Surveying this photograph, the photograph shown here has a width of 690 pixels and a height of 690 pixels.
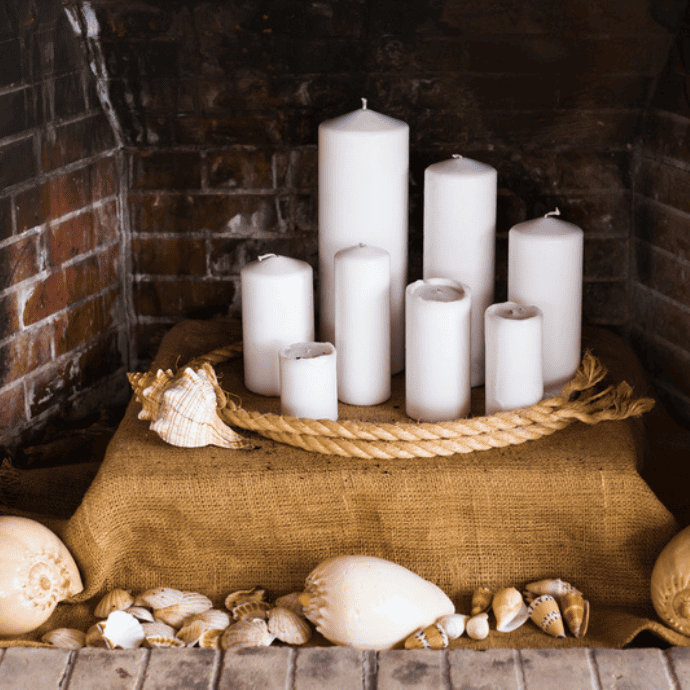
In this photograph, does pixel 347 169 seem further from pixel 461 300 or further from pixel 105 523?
pixel 105 523

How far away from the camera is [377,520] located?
1.54 meters

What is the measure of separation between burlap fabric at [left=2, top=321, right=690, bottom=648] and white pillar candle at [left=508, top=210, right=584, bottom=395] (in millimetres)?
200

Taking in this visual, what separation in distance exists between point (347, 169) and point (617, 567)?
839 mm

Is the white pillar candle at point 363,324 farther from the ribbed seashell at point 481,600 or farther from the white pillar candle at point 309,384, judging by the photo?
the ribbed seashell at point 481,600

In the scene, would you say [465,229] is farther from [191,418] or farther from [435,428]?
[191,418]

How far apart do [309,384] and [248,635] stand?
425 millimetres

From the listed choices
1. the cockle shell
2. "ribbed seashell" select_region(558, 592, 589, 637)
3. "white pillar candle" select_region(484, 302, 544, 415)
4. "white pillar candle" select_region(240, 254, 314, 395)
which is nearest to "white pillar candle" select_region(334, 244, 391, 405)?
"white pillar candle" select_region(240, 254, 314, 395)

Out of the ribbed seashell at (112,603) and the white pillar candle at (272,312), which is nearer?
the ribbed seashell at (112,603)

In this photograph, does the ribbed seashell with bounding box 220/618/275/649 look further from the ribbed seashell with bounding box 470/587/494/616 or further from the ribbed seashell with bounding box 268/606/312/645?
the ribbed seashell with bounding box 470/587/494/616

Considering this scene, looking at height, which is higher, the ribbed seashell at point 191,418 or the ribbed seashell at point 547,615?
the ribbed seashell at point 191,418

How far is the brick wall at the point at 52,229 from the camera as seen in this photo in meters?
1.70

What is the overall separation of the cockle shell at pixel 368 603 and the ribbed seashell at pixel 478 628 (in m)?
0.04

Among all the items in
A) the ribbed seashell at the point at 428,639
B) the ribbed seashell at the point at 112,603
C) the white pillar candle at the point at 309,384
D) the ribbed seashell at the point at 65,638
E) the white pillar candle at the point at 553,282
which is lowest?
the ribbed seashell at the point at 65,638

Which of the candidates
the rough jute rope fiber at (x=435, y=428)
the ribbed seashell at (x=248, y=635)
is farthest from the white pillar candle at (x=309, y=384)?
the ribbed seashell at (x=248, y=635)
